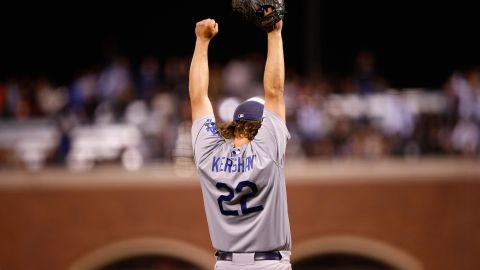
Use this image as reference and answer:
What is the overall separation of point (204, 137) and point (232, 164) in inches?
10.0

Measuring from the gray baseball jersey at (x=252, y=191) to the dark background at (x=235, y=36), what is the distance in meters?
13.2

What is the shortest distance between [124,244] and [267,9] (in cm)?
768

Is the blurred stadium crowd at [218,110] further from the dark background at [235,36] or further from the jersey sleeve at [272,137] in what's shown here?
the jersey sleeve at [272,137]

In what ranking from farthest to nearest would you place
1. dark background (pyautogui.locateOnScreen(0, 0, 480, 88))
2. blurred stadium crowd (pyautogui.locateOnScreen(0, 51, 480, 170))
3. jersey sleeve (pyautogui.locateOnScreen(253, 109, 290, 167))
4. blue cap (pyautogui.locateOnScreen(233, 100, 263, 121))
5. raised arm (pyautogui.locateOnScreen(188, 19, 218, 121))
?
dark background (pyautogui.locateOnScreen(0, 0, 480, 88)), blurred stadium crowd (pyautogui.locateOnScreen(0, 51, 480, 170)), raised arm (pyautogui.locateOnScreen(188, 19, 218, 121)), blue cap (pyautogui.locateOnScreen(233, 100, 263, 121)), jersey sleeve (pyautogui.locateOnScreen(253, 109, 290, 167))

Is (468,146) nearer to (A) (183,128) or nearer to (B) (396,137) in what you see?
(B) (396,137)

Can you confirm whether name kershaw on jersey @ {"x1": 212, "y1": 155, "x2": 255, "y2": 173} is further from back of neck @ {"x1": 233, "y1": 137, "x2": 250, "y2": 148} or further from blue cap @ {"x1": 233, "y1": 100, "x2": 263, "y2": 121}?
blue cap @ {"x1": 233, "y1": 100, "x2": 263, "y2": 121}

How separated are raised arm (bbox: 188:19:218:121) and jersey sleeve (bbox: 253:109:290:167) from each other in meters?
0.42

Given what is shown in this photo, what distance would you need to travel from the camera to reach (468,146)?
37.3 feet

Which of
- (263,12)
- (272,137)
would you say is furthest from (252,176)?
(263,12)

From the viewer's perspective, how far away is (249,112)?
4.49m

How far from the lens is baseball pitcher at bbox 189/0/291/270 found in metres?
4.36

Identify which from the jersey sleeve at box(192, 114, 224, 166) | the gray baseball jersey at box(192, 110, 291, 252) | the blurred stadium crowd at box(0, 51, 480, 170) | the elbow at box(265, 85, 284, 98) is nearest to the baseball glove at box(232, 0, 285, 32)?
the elbow at box(265, 85, 284, 98)

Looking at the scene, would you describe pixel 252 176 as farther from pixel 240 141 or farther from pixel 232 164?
pixel 240 141

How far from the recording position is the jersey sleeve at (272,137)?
4344 millimetres
